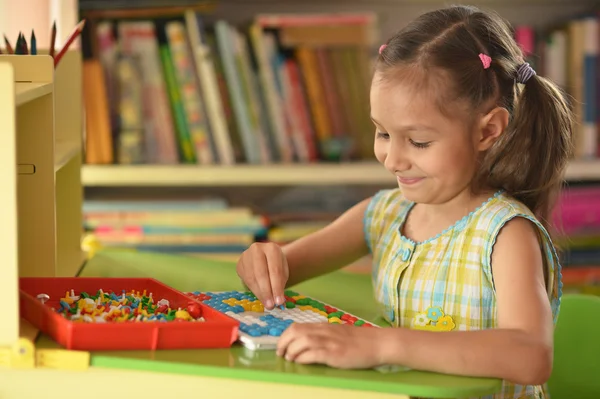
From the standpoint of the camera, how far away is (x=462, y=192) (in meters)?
1.21

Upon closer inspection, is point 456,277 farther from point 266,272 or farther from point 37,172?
point 37,172

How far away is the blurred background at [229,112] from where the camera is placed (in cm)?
224

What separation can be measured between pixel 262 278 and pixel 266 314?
104 mm

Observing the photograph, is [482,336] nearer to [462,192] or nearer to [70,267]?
[462,192]

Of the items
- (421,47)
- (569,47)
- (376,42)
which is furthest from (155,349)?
(569,47)

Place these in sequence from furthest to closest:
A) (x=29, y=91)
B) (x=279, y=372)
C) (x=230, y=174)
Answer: (x=230, y=174), (x=29, y=91), (x=279, y=372)

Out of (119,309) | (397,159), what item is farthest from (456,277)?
(119,309)

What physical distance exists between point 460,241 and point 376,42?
1247 millimetres

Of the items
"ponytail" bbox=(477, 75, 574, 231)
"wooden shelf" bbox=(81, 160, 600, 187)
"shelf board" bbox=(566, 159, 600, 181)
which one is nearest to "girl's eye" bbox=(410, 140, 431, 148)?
"ponytail" bbox=(477, 75, 574, 231)

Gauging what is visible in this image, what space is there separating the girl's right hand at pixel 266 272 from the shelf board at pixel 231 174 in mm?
1007

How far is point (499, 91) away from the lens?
1.17 meters

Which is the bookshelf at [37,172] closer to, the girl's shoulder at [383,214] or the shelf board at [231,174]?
the girl's shoulder at [383,214]

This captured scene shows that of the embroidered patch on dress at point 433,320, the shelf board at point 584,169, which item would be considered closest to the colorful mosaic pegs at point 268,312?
the embroidered patch on dress at point 433,320

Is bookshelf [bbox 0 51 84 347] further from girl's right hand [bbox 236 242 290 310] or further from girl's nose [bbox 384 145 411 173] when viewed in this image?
girl's nose [bbox 384 145 411 173]
